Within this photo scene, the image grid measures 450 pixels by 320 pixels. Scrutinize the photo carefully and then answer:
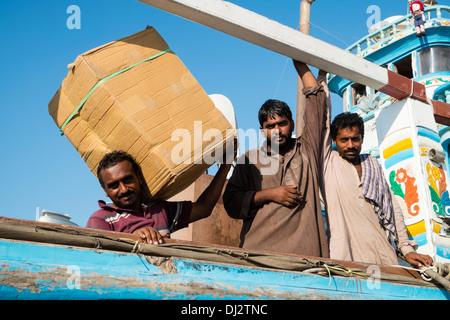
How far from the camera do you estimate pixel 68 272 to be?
1.65m

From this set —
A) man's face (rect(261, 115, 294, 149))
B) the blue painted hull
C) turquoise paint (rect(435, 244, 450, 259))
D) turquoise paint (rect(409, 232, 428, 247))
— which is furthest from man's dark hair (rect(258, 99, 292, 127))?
turquoise paint (rect(435, 244, 450, 259))

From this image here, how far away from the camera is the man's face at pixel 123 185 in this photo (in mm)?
2346

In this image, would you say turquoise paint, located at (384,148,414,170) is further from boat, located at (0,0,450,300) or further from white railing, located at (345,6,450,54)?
white railing, located at (345,6,450,54)

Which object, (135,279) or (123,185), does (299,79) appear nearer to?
(123,185)

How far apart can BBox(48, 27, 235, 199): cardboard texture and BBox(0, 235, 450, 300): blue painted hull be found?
56 cm

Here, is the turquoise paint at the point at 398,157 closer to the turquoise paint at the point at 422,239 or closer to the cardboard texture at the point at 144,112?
the turquoise paint at the point at 422,239

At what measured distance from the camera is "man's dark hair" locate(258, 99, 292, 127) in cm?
278

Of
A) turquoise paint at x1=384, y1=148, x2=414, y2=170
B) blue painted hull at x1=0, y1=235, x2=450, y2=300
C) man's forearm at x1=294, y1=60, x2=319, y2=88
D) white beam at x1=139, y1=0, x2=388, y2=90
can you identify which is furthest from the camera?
turquoise paint at x1=384, y1=148, x2=414, y2=170

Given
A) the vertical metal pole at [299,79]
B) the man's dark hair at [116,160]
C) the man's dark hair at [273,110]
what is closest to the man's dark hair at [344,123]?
the vertical metal pole at [299,79]

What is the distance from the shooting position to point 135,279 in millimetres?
1765

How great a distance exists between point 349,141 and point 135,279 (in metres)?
1.82

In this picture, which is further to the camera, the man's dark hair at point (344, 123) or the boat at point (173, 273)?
the man's dark hair at point (344, 123)

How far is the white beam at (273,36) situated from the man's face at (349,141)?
531mm

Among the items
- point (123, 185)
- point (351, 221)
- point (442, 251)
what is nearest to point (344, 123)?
point (351, 221)
